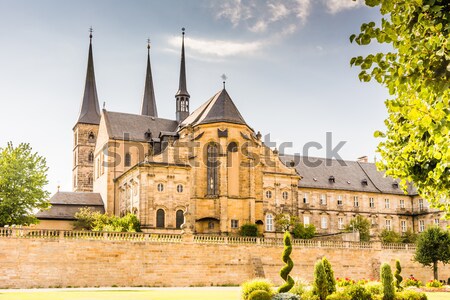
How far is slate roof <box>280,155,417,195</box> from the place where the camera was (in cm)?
7719

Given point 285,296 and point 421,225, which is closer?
point 285,296

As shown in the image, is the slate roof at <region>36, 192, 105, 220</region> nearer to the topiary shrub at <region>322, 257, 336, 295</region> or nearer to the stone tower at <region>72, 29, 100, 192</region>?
the stone tower at <region>72, 29, 100, 192</region>

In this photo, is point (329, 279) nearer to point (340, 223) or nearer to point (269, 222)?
point (269, 222)

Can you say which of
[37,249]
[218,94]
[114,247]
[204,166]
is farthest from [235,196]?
[37,249]

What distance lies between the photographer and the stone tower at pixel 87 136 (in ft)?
284

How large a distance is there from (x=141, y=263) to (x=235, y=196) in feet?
66.5

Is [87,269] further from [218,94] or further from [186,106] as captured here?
[186,106]

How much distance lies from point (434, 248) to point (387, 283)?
83.3 ft

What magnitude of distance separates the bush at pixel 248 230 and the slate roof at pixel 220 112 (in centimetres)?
1092

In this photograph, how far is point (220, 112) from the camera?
2525 inches

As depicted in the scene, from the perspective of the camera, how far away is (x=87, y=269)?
4194 centimetres

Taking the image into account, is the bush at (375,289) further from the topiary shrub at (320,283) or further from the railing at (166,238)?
the railing at (166,238)

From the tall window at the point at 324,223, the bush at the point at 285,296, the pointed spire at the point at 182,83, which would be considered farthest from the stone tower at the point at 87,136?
the bush at the point at 285,296

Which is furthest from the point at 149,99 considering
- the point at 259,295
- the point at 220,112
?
the point at 259,295
